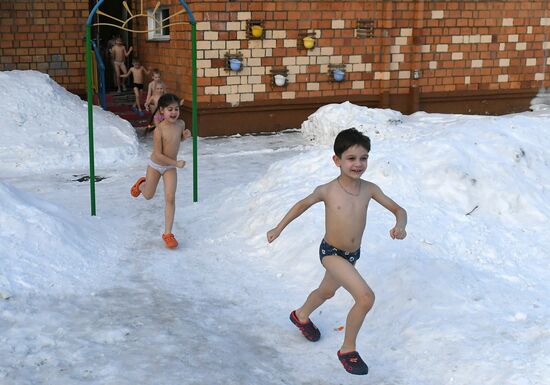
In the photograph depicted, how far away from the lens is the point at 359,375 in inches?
158

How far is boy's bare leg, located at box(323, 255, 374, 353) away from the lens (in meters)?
3.85

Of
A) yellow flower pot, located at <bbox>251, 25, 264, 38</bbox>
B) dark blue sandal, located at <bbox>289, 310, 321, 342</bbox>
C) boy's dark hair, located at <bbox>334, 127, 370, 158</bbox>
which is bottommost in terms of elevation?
dark blue sandal, located at <bbox>289, 310, 321, 342</bbox>

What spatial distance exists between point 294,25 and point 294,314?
30.5 ft

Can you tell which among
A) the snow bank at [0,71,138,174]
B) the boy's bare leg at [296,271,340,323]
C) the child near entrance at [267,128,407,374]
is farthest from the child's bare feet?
the snow bank at [0,71,138,174]

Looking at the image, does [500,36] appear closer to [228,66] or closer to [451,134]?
[228,66]

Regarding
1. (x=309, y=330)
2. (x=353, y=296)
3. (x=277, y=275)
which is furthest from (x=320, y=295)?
(x=277, y=275)

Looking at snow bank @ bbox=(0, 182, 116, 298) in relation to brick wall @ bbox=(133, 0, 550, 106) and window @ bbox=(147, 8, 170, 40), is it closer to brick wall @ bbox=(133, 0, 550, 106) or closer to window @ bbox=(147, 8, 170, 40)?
brick wall @ bbox=(133, 0, 550, 106)

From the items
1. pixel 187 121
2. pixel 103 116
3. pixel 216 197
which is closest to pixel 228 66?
pixel 187 121

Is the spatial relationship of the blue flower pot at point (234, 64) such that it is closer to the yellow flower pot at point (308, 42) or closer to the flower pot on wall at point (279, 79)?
the flower pot on wall at point (279, 79)

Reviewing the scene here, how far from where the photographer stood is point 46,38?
46.5ft

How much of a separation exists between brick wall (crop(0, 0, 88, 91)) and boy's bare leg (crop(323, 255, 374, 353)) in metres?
11.9

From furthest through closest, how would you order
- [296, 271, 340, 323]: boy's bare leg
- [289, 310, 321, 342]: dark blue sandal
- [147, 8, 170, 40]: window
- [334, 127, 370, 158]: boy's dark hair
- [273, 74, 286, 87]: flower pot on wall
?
[147, 8, 170, 40]: window < [273, 74, 286, 87]: flower pot on wall < [289, 310, 321, 342]: dark blue sandal < [296, 271, 340, 323]: boy's bare leg < [334, 127, 370, 158]: boy's dark hair

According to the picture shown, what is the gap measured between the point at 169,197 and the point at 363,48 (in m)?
8.30

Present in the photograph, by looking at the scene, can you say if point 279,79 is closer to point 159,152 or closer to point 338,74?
point 338,74
